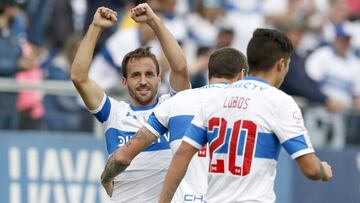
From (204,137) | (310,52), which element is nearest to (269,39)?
(204,137)

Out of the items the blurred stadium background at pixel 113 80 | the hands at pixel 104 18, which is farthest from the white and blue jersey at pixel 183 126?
the blurred stadium background at pixel 113 80

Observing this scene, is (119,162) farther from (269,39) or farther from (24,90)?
(24,90)

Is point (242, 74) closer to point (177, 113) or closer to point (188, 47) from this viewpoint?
point (177, 113)

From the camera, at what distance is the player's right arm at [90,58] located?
372 inches

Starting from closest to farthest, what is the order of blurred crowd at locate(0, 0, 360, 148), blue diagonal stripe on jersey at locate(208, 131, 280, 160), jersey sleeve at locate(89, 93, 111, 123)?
1. blue diagonal stripe on jersey at locate(208, 131, 280, 160)
2. jersey sleeve at locate(89, 93, 111, 123)
3. blurred crowd at locate(0, 0, 360, 148)

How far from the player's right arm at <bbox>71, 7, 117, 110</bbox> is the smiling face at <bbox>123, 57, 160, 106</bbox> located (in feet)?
1.03

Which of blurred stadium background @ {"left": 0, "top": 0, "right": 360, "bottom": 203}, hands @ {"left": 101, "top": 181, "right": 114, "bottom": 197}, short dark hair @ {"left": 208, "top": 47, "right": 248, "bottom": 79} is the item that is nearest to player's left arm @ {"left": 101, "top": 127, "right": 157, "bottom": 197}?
hands @ {"left": 101, "top": 181, "right": 114, "bottom": 197}

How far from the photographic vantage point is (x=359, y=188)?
1611 centimetres

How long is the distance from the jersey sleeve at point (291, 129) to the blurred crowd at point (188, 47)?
6.42m

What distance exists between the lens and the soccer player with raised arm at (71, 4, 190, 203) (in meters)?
9.52

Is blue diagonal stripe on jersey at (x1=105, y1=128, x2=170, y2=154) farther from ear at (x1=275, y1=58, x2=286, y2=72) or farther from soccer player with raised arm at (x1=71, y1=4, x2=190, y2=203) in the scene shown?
ear at (x1=275, y1=58, x2=286, y2=72)

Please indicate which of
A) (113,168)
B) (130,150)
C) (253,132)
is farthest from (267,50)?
(113,168)

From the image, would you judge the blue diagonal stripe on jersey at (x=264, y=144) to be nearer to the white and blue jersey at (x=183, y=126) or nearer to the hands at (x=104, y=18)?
the white and blue jersey at (x=183, y=126)

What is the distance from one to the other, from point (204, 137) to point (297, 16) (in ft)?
34.3
